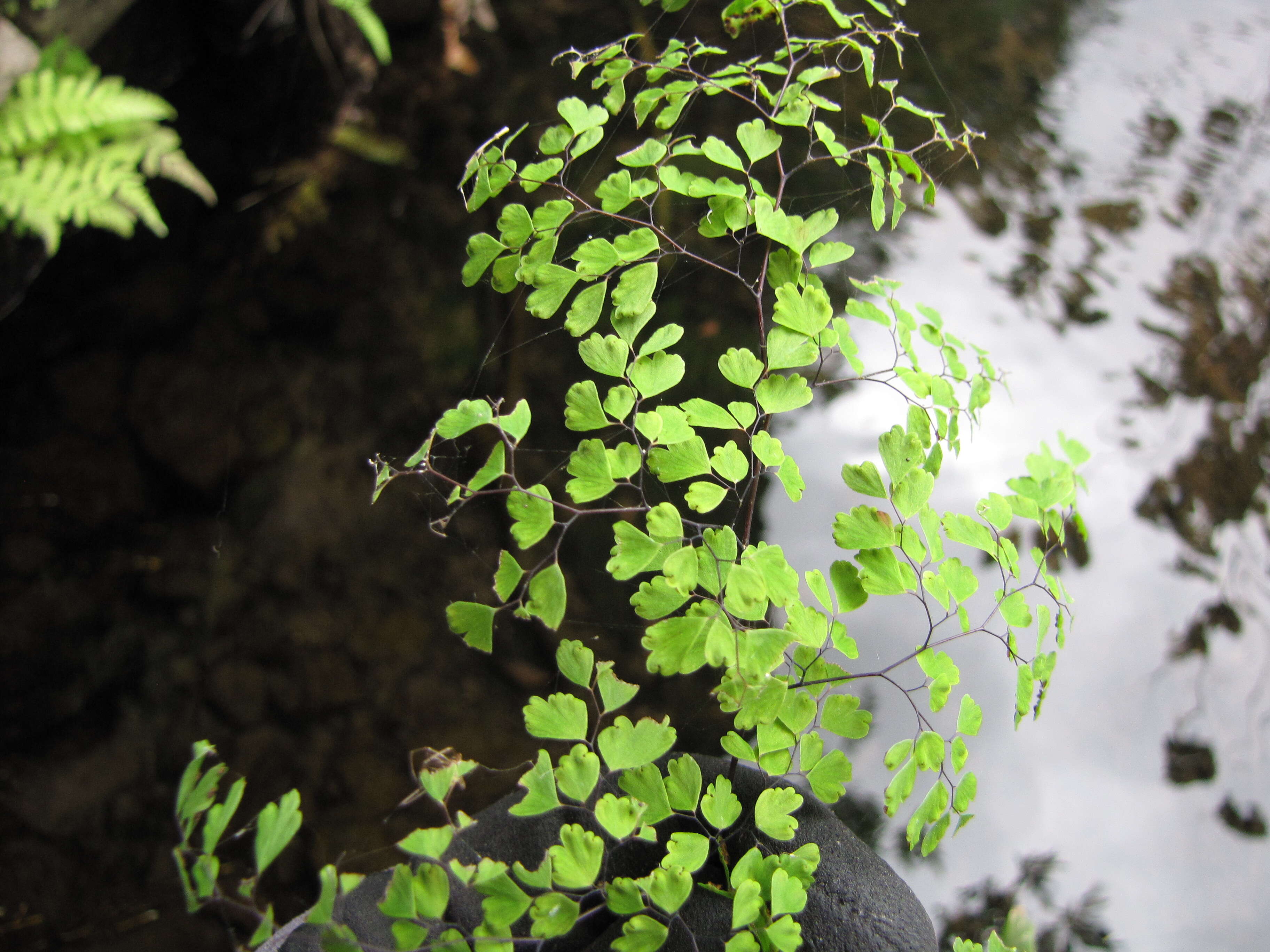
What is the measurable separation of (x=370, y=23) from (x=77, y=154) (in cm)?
64

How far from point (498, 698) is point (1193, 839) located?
829mm

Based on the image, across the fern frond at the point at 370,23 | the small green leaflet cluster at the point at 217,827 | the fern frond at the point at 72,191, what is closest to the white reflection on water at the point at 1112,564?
the small green leaflet cluster at the point at 217,827

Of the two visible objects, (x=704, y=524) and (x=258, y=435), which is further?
(x=258, y=435)

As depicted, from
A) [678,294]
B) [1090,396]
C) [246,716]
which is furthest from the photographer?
[246,716]

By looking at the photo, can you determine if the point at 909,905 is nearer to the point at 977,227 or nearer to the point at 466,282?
the point at 466,282

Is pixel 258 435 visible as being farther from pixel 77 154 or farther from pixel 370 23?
pixel 370 23

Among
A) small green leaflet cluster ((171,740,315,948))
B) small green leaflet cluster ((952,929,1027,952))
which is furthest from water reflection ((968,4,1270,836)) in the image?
small green leaflet cluster ((171,740,315,948))

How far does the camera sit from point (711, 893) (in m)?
0.52

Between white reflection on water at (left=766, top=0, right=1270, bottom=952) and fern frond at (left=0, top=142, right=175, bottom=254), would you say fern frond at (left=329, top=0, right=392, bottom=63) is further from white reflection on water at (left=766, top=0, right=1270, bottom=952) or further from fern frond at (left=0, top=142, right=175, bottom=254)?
white reflection on water at (left=766, top=0, right=1270, bottom=952)

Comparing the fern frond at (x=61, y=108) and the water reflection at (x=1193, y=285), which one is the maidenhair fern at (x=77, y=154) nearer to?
the fern frond at (x=61, y=108)

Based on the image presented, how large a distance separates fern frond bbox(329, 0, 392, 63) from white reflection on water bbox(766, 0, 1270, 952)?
46.2 inches

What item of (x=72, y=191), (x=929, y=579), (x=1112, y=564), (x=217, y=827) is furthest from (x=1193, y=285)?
(x=72, y=191)

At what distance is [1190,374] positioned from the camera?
3.71 ft

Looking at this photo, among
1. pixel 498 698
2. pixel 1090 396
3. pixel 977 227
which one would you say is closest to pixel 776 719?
pixel 498 698
